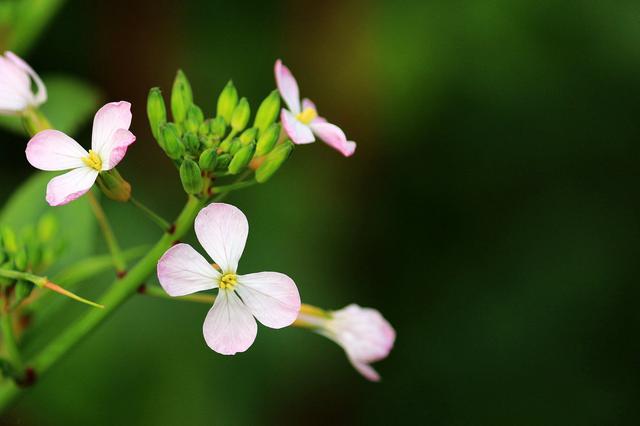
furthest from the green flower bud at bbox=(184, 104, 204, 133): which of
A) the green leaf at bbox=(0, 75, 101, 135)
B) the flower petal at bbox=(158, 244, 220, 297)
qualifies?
the green leaf at bbox=(0, 75, 101, 135)

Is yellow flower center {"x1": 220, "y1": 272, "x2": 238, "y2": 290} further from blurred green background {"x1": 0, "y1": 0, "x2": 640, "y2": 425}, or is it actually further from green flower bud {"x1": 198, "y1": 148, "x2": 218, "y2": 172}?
blurred green background {"x1": 0, "y1": 0, "x2": 640, "y2": 425}

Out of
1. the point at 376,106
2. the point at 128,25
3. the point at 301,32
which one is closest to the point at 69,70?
the point at 128,25

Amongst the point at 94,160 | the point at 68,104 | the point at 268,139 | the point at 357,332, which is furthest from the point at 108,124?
the point at 68,104

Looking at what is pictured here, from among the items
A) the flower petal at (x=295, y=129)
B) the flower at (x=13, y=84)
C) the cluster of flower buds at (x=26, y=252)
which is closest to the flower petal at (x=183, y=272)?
the flower petal at (x=295, y=129)

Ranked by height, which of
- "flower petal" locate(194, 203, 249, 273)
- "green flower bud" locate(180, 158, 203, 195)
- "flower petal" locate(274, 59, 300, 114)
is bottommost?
"flower petal" locate(194, 203, 249, 273)

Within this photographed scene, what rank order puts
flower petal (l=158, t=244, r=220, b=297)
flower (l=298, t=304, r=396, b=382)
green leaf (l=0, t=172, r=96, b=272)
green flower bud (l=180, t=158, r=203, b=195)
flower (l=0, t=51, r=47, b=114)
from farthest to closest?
green leaf (l=0, t=172, r=96, b=272) → flower (l=298, t=304, r=396, b=382) → flower (l=0, t=51, r=47, b=114) → green flower bud (l=180, t=158, r=203, b=195) → flower petal (l=158, t=244, r=220, b=297)

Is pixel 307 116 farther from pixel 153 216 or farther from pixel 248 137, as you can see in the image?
pixel 153 216
